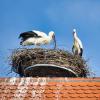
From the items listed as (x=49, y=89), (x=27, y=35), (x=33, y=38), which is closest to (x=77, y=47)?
(x=33, y=38)

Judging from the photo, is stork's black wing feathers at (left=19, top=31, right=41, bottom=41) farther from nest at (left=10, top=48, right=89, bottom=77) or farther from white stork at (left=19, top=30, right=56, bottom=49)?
nest at (left=10, top=48, right=89, bottom=77)

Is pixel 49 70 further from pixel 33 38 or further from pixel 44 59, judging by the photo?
pixel 33 38

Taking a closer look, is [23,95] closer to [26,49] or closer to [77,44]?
[26,49]

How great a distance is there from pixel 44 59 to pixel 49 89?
1.74 m

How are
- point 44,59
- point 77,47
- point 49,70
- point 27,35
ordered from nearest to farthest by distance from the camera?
point 49,70 < point 44,59 < point 27,35 < point 77,47

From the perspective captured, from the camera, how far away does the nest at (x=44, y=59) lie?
9.23 metres

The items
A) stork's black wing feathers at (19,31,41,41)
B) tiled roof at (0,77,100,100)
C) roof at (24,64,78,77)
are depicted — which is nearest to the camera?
tiled roof at (0,77,100,100)

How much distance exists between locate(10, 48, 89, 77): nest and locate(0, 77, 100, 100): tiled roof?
1.37 metres

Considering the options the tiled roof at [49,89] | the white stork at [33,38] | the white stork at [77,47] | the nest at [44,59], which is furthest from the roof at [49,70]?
the white stork at [77,47]

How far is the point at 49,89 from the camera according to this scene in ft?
24.7

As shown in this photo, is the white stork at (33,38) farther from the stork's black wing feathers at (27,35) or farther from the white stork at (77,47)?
the white stork at (77,47)

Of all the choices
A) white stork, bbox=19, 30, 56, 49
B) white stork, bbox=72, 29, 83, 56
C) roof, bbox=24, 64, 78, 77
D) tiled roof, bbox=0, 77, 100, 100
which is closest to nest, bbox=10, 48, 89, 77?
roof, bbox=24, 64, 78, 77

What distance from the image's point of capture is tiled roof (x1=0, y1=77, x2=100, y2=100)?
7.32 meters

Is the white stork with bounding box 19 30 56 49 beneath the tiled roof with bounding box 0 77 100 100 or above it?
above
